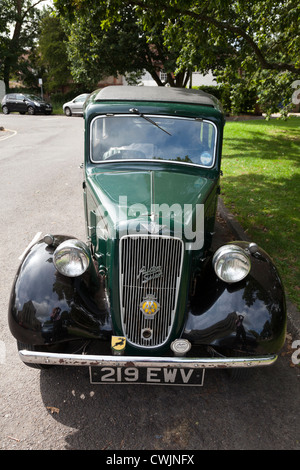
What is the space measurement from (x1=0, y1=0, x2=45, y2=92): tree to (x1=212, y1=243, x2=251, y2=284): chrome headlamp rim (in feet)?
113

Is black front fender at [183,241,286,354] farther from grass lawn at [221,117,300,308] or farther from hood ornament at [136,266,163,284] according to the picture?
grass lawn at [221,117,300,308]

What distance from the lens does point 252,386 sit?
3.10 meters

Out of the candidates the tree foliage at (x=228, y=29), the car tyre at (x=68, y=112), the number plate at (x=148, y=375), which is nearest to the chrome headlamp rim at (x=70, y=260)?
the number plate at (x=148, y=375)

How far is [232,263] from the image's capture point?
274cm

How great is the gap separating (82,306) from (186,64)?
8635 millimetres

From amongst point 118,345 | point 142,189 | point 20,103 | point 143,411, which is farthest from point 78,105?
point 143,411

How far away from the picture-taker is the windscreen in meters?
3.60

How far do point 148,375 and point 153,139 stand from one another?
89.4 inches

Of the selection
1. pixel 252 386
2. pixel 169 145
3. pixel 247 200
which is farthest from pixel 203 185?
pixel 247 200

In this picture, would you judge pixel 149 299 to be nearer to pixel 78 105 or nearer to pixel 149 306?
pixel 149 306

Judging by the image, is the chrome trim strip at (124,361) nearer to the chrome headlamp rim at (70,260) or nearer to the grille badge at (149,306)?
the grille badge at (149,306)

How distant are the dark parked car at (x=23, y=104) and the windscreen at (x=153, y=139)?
23168mm

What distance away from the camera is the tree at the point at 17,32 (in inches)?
1223

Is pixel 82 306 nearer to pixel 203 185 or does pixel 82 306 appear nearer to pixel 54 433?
pixel 54 433
